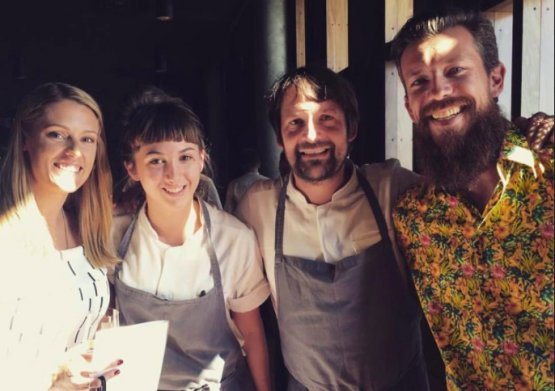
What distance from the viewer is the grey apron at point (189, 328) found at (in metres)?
1.83

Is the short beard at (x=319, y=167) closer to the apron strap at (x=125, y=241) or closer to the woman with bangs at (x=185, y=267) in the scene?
the woman with bangs at (x=185, y=267)

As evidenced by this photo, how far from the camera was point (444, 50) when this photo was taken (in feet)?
5.42

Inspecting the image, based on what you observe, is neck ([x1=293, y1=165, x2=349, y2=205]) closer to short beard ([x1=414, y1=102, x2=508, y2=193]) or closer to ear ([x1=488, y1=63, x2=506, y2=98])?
short beard ([x1=414, y1=102, x2=508, y2=193])

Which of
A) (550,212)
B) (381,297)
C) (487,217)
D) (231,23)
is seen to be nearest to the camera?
(550,212)

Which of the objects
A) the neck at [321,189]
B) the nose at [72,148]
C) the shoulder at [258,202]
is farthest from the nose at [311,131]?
the nose at [72,148]

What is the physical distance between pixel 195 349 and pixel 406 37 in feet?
4.40

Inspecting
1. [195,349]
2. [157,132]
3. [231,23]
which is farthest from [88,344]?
[231,23]

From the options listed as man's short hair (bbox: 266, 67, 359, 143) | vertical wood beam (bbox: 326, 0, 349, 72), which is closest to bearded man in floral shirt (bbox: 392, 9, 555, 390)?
man's short hair (bbox: 266, 67, 359, 143)

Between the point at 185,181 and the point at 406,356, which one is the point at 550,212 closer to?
the point at 406,356

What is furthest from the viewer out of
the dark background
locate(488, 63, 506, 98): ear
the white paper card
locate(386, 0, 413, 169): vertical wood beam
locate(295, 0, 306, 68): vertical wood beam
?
locate(295, 0, 306, 68): vertical wood beam

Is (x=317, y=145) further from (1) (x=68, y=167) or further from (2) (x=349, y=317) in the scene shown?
(1) (x=68, y=167)

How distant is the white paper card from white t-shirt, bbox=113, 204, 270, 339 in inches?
10.8

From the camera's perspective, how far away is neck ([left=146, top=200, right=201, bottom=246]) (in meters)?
1.95

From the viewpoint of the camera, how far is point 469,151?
5.21 feet
